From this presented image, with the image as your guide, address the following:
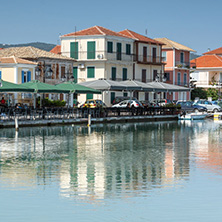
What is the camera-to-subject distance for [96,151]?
105 feet

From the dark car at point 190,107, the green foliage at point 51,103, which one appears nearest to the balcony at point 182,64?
the dark car at point 190,107

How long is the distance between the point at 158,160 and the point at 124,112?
29487 mm

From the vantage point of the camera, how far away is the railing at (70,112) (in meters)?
45.5

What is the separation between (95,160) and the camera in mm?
27953

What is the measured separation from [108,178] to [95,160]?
573 centimetres

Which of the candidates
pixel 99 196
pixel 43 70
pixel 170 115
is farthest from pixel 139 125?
pixel 99 196

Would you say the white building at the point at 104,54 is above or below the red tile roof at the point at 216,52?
below

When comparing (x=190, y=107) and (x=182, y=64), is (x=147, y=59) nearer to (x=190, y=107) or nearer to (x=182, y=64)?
(x=182, y=64)

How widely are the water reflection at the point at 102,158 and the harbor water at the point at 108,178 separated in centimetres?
3

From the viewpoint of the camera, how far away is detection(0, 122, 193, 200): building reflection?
20.8 meters

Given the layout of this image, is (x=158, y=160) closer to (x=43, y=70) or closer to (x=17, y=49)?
(x=43, y=70)

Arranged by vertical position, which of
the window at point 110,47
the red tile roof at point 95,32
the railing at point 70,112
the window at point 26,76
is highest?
the red tile roof at point 95,32

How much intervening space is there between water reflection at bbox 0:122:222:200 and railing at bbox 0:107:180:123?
2147 millimetres

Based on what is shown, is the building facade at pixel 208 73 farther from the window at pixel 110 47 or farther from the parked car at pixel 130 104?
the parked car at pixel 130 104
